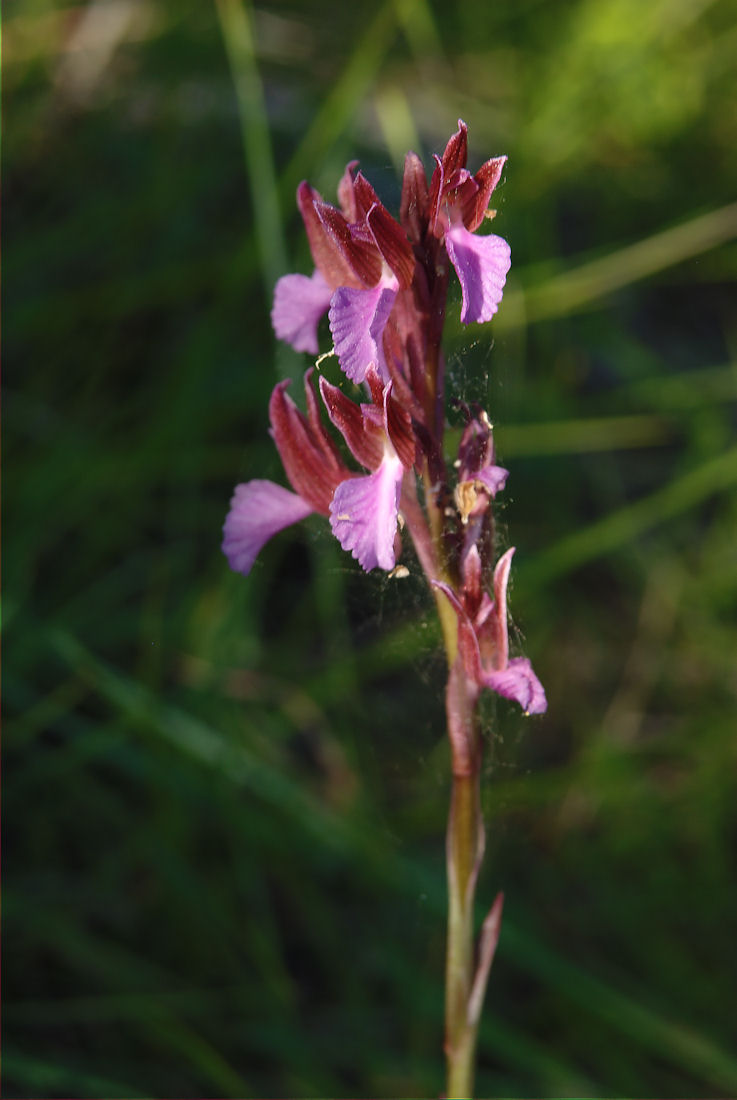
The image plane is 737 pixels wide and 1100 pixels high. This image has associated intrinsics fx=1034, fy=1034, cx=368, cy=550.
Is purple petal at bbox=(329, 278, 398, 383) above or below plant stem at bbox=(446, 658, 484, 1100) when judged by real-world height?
above

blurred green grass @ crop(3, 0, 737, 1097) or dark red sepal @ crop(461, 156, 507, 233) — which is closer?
dark red sepal @ crop(461, 156, 507, 233)

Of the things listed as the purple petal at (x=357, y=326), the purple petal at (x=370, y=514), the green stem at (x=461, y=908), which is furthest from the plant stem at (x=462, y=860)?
the purple petal at (x=357, y=326)

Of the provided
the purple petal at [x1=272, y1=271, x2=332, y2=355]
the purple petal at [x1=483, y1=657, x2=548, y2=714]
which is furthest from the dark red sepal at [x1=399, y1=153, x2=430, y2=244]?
the purple petal at [x1=483, y1=657, x2=548, y2=714]

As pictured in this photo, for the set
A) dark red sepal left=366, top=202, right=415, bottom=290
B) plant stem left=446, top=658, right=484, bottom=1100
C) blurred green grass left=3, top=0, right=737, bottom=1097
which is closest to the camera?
dark red sepal left=366, top=202, right=415, bottom=290

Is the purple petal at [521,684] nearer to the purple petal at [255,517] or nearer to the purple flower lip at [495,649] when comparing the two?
the purple flower lip at [495,649]

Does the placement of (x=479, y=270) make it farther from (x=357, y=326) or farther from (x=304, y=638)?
(x=304, y=638)

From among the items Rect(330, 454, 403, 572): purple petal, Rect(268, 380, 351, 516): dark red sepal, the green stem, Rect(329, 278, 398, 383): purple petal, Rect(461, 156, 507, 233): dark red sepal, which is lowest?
the green stem

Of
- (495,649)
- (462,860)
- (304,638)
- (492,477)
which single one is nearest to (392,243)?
(492,477)

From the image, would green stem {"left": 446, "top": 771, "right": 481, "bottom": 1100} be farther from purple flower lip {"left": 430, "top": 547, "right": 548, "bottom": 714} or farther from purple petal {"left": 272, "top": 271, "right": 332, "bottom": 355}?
purple petal {"left": 272, "top": 271, "right": 332, "bottom": 355}

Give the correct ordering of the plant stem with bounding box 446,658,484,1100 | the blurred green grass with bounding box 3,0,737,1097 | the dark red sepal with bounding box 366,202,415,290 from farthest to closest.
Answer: the blurred green grass with bounding box 3,0,737,1097 → the plant stem with bounding box 446,658,484,1100 → the dark red sepal with bounding box 366,202,415,290
